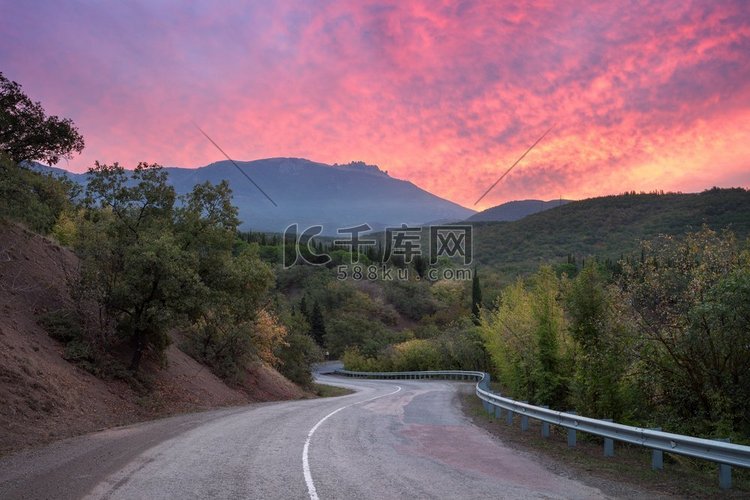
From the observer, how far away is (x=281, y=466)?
1004cm

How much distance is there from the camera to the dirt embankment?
48.9 feet

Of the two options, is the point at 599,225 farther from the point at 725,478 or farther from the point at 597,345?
the point at 725,478

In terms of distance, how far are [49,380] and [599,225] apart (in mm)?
165717

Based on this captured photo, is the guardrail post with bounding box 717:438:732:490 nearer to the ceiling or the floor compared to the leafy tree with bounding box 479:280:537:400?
nearer to the floor

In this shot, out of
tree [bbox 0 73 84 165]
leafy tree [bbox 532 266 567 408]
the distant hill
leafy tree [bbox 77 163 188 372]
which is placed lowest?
leafy tree [bbox 532 266 567 408]

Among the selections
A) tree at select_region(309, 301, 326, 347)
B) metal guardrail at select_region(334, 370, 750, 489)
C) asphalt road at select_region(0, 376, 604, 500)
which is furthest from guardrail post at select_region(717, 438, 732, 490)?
tree at select_region(309, 301, 326, 347)

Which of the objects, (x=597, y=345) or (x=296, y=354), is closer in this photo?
(x=597, y=345)

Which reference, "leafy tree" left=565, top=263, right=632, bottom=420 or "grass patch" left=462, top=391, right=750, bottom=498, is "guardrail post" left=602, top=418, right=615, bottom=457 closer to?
"grass patch" left=462, top=391, right=750, bottom=498

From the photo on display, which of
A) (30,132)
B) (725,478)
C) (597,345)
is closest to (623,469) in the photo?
(725,478)

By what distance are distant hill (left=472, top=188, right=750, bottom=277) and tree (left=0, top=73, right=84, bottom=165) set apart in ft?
365

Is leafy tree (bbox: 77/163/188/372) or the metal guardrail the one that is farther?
leafy tree (bbox: 77/163/188/372)

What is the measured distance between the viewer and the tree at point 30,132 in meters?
22.5

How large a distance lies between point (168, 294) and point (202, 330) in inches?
559

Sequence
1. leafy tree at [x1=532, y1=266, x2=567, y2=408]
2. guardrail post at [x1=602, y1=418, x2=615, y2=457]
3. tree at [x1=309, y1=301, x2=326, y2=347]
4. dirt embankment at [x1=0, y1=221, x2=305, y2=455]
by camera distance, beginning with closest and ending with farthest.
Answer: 1. guardrail post at [x1=602, y1=418, x2=615, y2=457]
2. dirt embankment at [x1=0, y1=221, x2=305, y2=455]
3. leafy tree at [x1=532, y1=266, x2=567, y2=408]
4. tree at [x1=309, y1=301, x2=326, y2=347]
